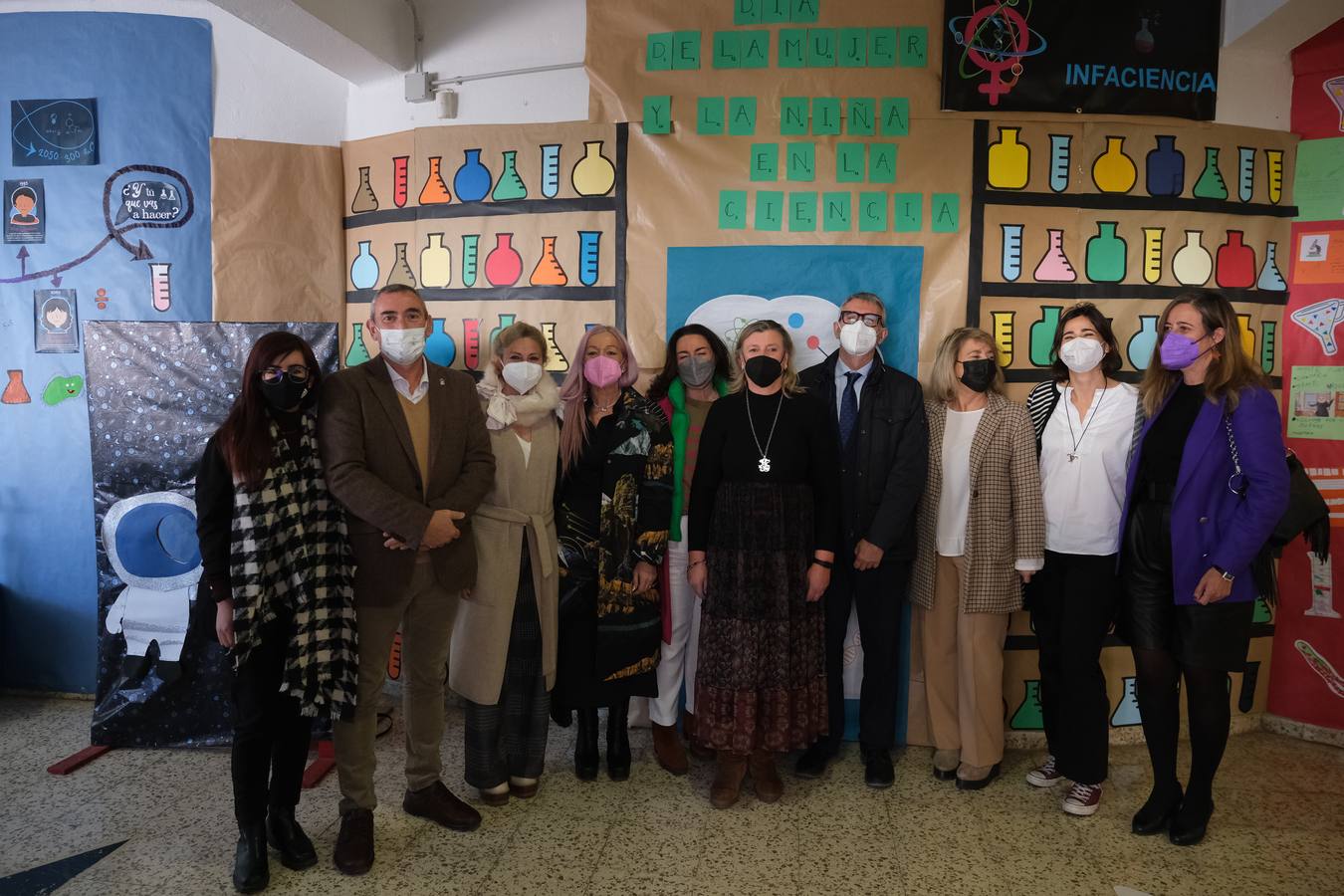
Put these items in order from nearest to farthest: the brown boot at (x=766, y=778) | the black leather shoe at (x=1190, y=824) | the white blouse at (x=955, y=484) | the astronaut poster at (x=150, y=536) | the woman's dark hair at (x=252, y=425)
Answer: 1. the woman's dark hair at (x=252, y=425)
2. the black leather shoe at (x=1190, y=824)
3. the brown boot at (x=766, y=778)
4. the white blouse at (x=955, y=484)
5. the astronaut poster at (x=150, y=536)

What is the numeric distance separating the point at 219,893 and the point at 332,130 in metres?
3.13

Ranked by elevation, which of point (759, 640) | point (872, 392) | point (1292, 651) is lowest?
point (1292, 651)

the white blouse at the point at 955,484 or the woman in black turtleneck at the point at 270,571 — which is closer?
the woman in black turtleneck at the point at 270,571

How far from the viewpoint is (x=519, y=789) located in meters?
2.76

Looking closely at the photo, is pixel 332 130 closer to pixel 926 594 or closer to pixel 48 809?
pixel 48 809

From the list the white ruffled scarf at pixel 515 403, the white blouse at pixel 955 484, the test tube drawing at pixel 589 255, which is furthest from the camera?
the test tube drawing at pixel 589 255

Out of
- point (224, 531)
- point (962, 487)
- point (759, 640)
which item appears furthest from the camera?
point (962, 487)

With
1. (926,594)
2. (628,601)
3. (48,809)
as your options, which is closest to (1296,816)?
(926,594)

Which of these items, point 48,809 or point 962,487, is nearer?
point 48,809

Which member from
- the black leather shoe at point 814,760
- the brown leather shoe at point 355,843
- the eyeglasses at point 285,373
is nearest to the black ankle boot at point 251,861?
the brown leather shoe at point 355,843

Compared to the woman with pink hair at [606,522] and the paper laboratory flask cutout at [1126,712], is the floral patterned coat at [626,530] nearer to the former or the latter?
the woman with pink hair at [606,522]

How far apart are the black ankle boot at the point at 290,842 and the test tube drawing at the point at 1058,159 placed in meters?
3.58

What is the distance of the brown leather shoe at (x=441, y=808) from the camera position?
254cm

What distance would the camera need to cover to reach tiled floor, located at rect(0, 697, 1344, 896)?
2.30 meters
